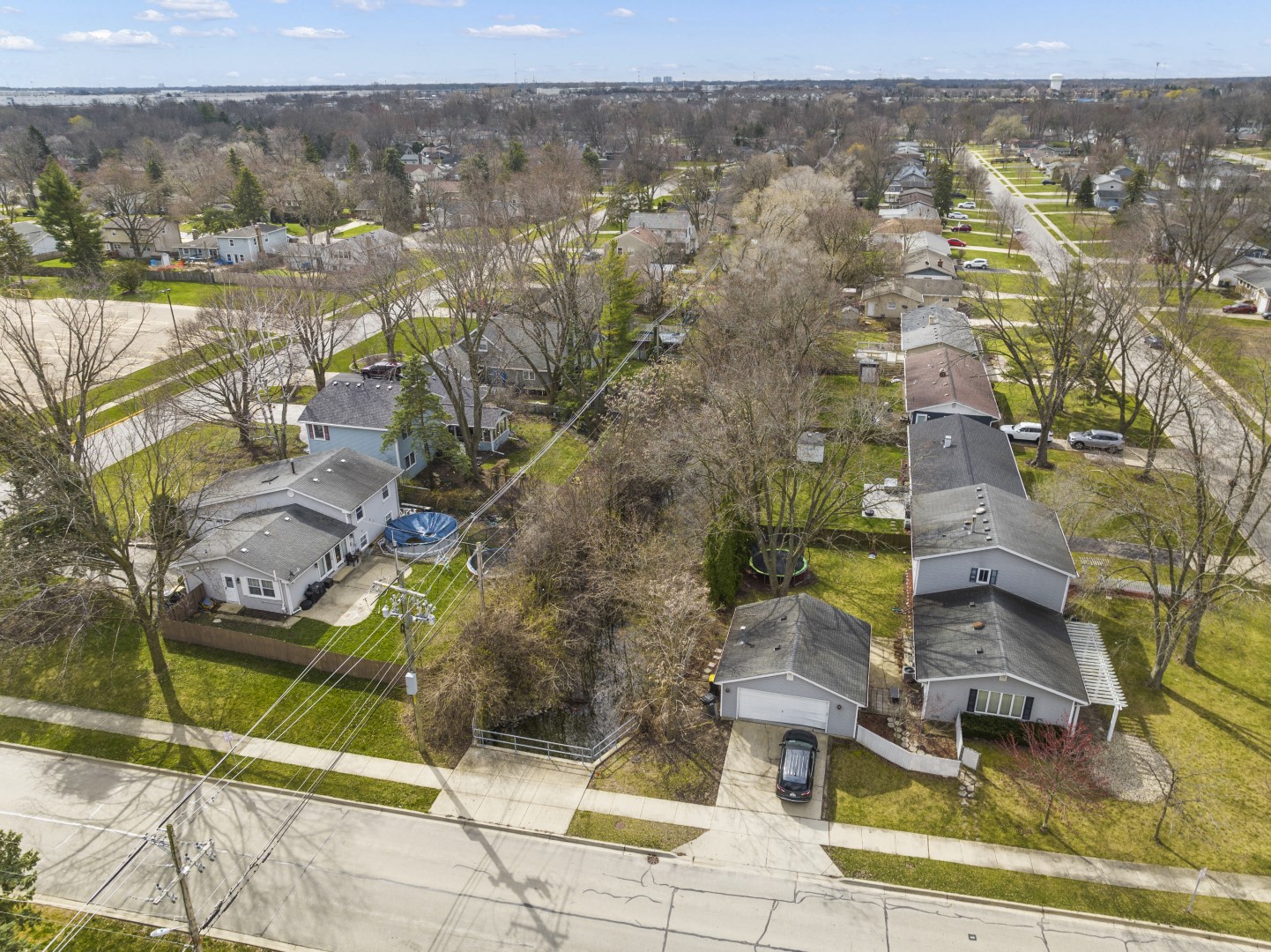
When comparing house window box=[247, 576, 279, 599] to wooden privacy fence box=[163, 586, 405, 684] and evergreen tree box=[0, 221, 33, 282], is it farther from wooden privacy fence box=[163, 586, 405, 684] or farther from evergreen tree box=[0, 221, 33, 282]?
evergreen tree box=[0, 221, 33, 282]

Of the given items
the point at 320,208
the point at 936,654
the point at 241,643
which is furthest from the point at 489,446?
the point at 320,208

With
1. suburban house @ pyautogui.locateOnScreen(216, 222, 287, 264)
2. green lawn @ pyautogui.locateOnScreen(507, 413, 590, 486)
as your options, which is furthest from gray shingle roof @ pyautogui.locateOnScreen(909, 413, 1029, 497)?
suburban house @ pyautogui.locateOnScreen(216, 222, 287, 264)

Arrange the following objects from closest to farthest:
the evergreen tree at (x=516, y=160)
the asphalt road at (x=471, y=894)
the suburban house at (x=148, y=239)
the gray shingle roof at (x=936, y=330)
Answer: the asphalt road at (x=471, y=894) → the gray shingle roof at (x=936, y=330) → the suburban house at (x=148, y=239) → the evergreen tree at (x=516, y=160)

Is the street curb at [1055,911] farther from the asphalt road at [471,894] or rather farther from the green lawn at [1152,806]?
the green lawn at [1152,806]

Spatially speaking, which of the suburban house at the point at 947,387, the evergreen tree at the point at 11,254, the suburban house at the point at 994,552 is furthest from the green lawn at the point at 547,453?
the evergreen tree at the point at 11,254

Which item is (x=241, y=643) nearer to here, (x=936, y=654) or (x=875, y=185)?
(x=936, y=654)

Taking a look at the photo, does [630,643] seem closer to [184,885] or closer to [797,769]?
[797,769]

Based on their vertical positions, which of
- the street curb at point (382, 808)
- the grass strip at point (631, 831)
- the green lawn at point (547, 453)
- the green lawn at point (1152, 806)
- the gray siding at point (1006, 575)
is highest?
the gray siding at point (1006, 575)
